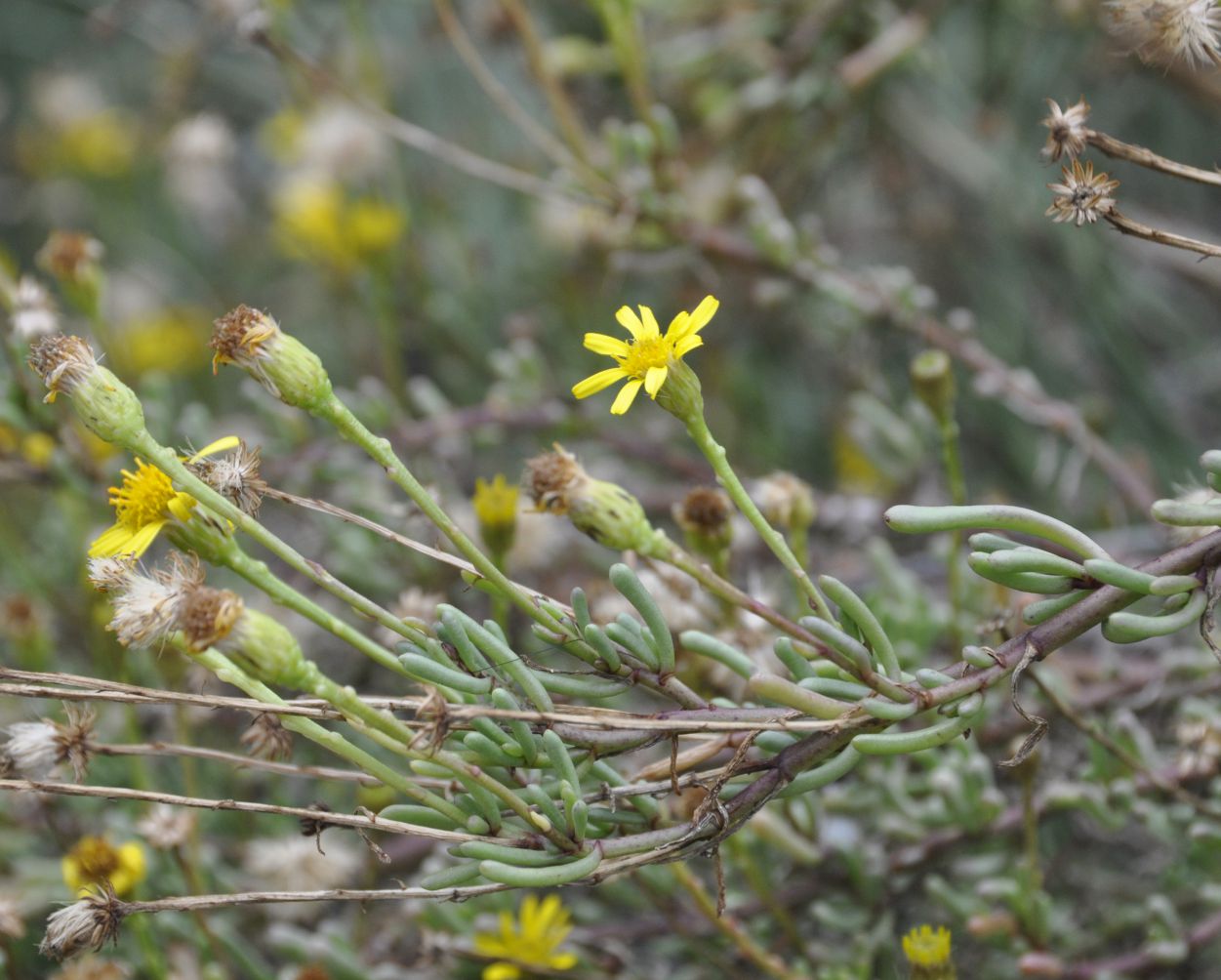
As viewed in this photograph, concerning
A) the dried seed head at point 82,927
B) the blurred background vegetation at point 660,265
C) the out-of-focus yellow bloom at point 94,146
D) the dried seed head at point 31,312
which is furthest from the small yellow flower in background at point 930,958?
the out-of-focus yellow bloom at point 94,146

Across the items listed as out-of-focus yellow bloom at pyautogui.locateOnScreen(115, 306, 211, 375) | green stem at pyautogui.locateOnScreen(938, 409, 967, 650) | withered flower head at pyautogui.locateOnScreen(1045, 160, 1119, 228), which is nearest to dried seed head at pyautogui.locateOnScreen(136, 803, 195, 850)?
green stem at pyautogui.locateOnScreen(938, 409, 967, 650)

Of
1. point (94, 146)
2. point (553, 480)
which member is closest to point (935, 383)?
point (553, 480)

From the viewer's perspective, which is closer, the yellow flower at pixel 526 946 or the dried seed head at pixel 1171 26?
the dried seed head at pixel 1171 26

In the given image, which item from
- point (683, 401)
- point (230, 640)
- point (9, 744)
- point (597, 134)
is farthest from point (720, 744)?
point (597, 134)

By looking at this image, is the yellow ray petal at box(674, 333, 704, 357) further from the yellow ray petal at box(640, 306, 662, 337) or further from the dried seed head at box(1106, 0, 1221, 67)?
the dried seed head at box(1106, 0, 1221, 67)

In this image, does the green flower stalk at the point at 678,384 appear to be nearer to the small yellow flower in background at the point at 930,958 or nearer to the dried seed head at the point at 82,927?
the small yellow flower in background at the point at 930,958
